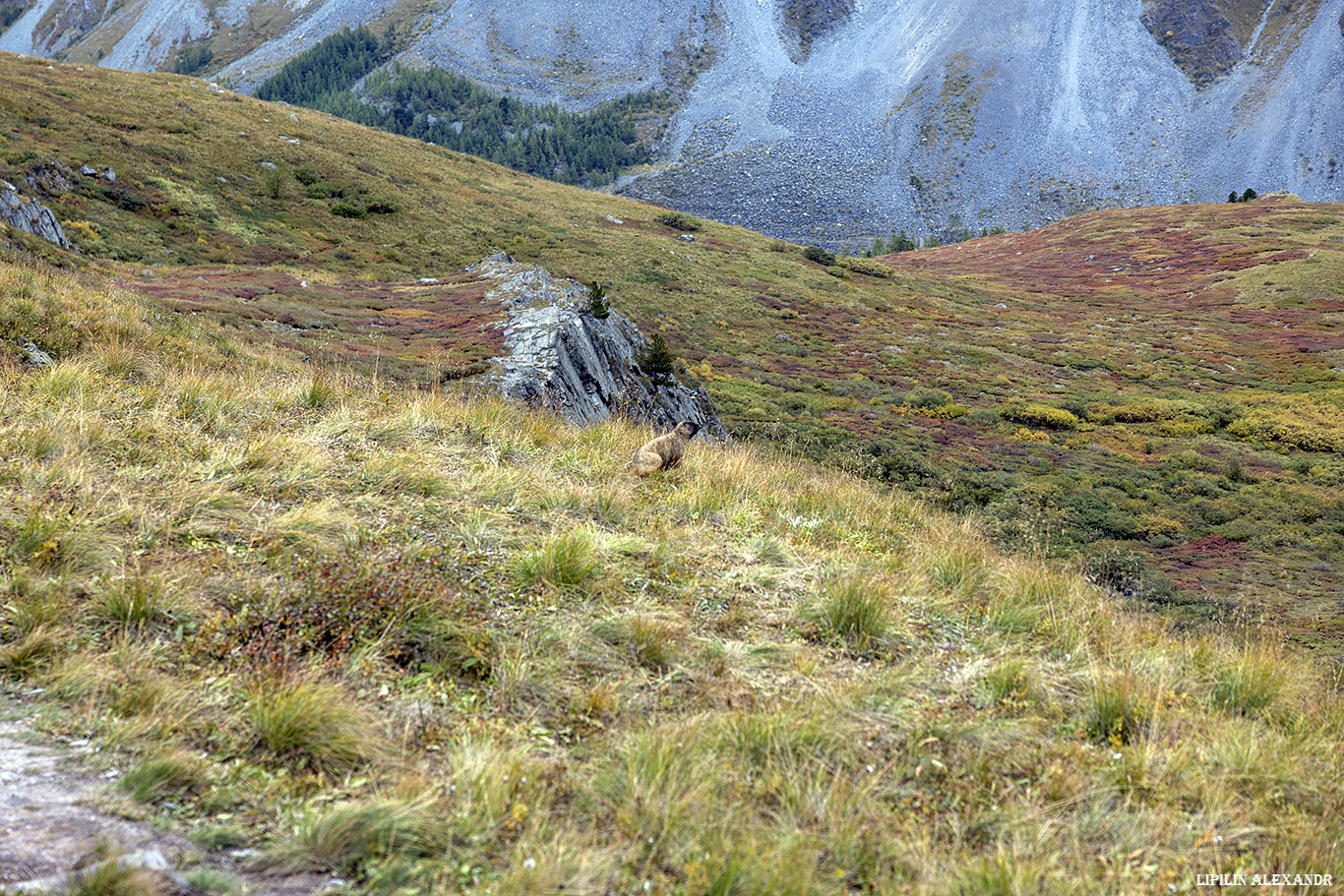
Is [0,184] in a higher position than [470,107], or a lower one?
lower

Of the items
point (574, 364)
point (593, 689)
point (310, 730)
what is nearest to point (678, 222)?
point (574, 364)

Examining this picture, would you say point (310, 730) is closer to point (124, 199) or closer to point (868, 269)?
point (124, 199)

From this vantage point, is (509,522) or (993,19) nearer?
(509,522)

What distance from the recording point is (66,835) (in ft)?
8.10

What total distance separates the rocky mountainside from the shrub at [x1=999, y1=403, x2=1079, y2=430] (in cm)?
7853

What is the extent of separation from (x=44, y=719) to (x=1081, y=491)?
26.7m

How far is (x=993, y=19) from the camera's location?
454 ft

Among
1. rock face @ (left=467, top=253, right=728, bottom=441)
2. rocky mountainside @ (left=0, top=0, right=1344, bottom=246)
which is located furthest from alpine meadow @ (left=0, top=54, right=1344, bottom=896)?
rocky mountainside @ (left=0, top=0, right=1344, bottom=246)

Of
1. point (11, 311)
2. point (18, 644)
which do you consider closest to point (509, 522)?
point (18, 644)

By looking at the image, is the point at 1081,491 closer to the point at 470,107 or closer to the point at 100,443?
the point at 100,443

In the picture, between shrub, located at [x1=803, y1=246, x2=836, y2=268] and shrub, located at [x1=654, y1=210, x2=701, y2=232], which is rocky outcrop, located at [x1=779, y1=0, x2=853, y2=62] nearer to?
shrub, located at [x1=654, y1=210, x2=701, y2=232]

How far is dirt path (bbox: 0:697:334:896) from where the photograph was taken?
2303mm

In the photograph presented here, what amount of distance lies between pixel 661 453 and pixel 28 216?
2612cm

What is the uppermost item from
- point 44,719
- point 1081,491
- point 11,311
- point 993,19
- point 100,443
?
point 993,19
